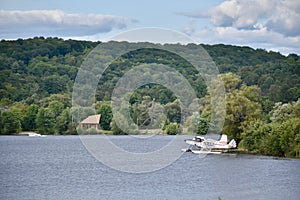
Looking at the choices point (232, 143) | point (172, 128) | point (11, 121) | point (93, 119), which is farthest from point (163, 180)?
point (11, 121)

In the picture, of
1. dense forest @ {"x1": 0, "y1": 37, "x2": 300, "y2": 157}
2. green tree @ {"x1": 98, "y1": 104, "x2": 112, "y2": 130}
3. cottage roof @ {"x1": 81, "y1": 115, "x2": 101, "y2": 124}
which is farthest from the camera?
green tree @ {"x1": 98, "y1": 104, "x2": 112, "y2": 130}

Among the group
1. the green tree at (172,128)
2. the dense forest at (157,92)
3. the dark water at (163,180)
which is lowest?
the dark water at (163,180)

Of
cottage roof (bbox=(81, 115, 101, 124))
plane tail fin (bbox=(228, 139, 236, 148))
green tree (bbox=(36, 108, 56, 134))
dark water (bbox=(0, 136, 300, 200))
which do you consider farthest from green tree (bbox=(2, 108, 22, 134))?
plane tail fin (bbox=(228, 139, 236, 148))

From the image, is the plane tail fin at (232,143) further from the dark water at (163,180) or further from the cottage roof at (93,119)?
the cottage roof at (93,119)

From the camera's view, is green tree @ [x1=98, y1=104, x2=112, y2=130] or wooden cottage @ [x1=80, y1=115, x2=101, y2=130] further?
green tree @ [x1=98, y1=104, x2=112, y2=130]

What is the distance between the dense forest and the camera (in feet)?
173

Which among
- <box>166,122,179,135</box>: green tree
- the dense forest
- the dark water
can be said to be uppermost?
the dense forest

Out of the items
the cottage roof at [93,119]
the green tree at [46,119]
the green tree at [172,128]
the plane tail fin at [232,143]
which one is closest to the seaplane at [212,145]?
the plane tail fin at [232,143]

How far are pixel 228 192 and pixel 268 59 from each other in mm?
105456

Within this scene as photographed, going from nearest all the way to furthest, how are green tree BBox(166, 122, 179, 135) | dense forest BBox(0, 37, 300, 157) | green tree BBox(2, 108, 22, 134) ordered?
1. dense forest BBox(0, 37, 300, 157)
2. green tree BBox(166, 122, 179, 135)
3. green tree BBox(2, 108, 22, 134)

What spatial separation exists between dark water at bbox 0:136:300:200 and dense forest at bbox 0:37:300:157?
3751 mm

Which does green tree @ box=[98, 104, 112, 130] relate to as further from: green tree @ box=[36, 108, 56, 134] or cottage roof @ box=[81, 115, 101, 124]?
green tree @ box=[36, 108, 56, 134]

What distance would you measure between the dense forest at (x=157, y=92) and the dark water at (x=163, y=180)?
375 centimetres

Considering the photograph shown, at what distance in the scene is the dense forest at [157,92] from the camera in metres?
52.8
